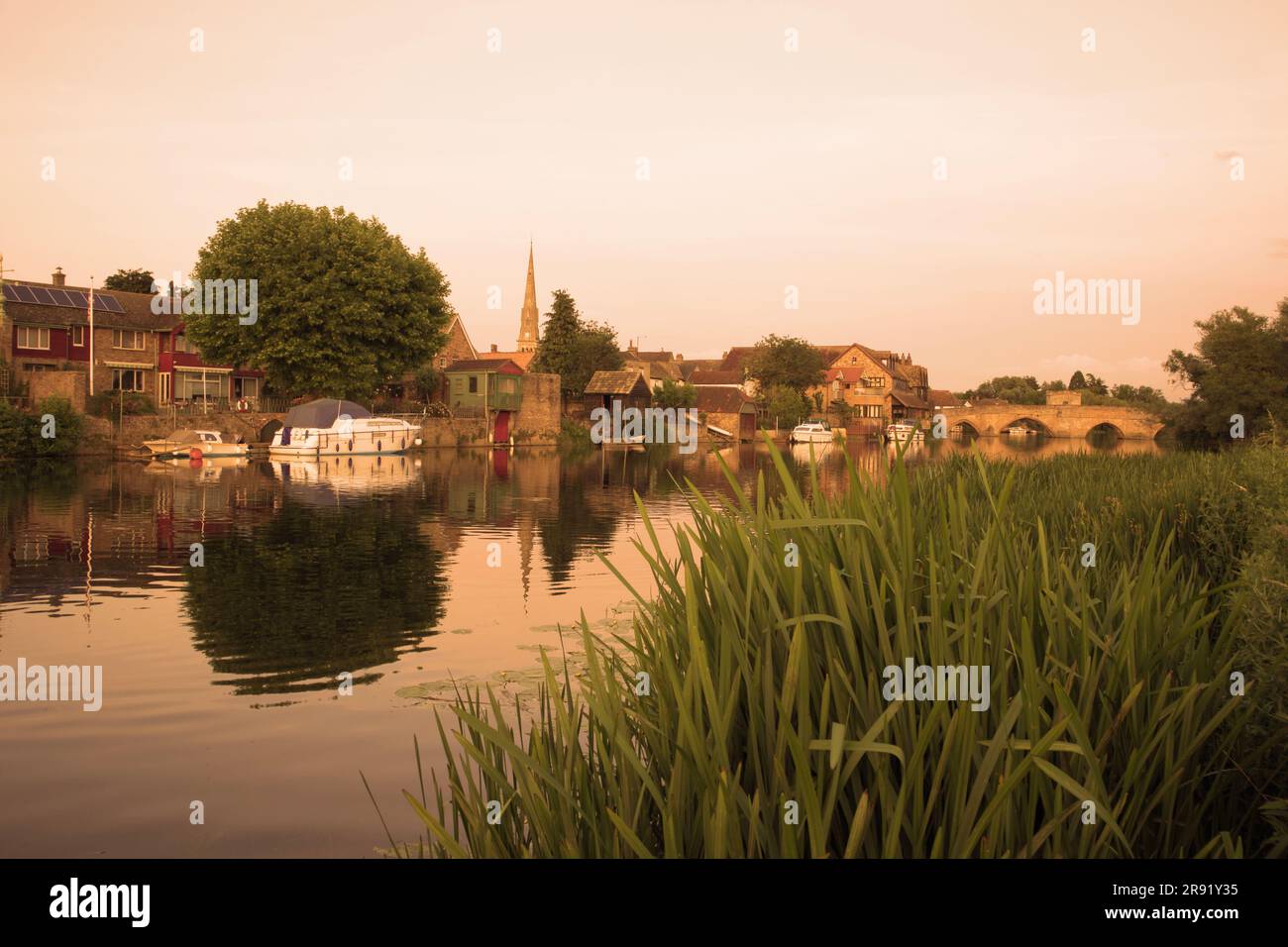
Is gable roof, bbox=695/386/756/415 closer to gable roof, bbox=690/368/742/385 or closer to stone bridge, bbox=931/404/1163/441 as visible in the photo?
gable roof, bbox=690/368/742/385

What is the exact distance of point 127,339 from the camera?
2837 inches

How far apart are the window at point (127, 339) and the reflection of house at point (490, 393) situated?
23.4 m

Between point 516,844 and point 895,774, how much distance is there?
5.83 feet

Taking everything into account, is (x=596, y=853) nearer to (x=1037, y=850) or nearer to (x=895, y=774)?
(x=895, y=774)

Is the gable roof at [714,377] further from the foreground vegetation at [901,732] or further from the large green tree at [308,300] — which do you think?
the foreground vegetation at [901,732]

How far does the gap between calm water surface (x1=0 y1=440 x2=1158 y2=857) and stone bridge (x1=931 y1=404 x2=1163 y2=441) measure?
95.4m

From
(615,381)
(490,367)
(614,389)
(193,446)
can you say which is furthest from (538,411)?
(193,446)

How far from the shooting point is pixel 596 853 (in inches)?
171

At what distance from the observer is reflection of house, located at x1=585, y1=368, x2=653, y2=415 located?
99.3m

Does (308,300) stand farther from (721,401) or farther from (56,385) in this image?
(721,401)

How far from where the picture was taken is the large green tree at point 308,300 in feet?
205

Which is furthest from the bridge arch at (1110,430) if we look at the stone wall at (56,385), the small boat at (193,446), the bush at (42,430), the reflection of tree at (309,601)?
the reflection of tree at (309,601)

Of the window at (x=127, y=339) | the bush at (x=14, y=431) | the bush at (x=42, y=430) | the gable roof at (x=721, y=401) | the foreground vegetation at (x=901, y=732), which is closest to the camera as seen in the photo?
the foreground vegetation at (x=901, y=732)
